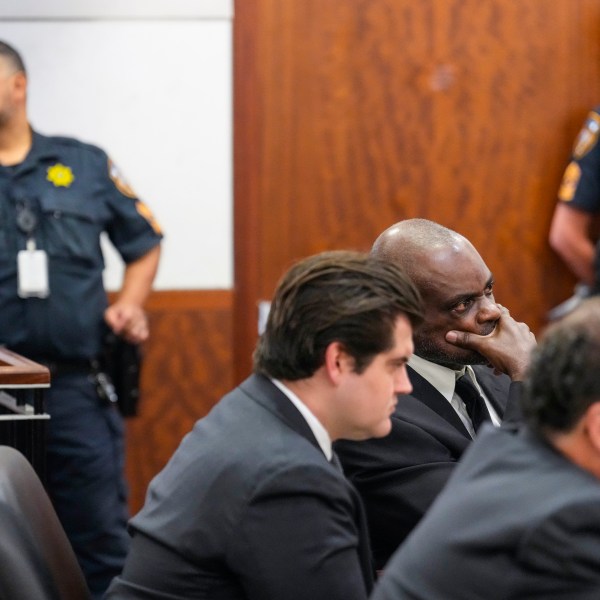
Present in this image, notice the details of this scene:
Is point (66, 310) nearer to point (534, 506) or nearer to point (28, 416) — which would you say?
point (28, 416)

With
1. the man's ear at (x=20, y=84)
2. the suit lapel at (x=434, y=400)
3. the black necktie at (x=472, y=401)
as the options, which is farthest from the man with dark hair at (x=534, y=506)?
the man's ear at (x=20, y=84)

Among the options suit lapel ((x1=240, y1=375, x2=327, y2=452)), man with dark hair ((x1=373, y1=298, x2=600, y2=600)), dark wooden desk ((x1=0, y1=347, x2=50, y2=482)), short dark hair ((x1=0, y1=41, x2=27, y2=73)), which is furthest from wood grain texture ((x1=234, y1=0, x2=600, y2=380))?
man with dark hair ((x1=373, y1=298, x2=600, y2=600))

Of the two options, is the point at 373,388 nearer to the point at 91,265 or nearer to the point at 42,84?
the point at 91,265

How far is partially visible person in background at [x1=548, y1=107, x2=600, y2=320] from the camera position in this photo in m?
4.13

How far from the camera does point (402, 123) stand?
4234mm

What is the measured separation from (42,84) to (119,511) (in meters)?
1.43

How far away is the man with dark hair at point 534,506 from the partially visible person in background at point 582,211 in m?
2.87

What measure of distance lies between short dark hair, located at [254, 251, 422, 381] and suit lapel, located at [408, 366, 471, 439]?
0.38 m

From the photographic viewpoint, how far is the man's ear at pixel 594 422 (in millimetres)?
1273

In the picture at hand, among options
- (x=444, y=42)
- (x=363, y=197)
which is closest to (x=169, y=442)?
(x=363, y=197)

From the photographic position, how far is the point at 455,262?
223 cm

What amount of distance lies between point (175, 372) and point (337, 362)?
250 centimetres

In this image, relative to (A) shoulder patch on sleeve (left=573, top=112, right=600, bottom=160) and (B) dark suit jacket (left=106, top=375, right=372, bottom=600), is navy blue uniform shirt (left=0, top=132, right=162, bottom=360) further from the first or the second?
(B) dark suit jacket (left=106, top=375, right=372, bottom=600)

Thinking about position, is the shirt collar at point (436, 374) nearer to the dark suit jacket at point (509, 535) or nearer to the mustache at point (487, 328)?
the mustache at point (487, 328)
